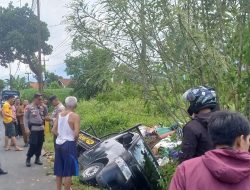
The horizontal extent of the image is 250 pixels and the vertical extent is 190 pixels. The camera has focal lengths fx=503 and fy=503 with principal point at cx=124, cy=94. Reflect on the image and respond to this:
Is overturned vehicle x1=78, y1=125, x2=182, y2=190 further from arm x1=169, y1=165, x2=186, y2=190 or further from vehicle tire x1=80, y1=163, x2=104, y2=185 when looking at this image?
arm x1=169, y1=165, x2=186, y2=190

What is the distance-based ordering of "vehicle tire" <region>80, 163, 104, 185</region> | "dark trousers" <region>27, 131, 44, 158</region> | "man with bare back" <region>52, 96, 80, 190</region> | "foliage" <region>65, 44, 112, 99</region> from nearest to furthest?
"foliage" <region>65, 44, 112, 99</region>, "vehicle tire" <region>80, 163, 104, 185</region>, "man with bare back" <region>52, 96, 80, 190</region>, "dark trousers" <region>27, 131, 44, 158</region>

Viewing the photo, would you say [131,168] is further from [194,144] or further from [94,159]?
[194,144]

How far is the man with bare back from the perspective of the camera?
7.45 m

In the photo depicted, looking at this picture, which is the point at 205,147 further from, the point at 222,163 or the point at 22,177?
the point at 22,177

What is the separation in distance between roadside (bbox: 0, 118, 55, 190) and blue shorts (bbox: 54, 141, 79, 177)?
127 cm

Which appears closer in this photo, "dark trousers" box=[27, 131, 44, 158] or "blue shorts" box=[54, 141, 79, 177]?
"blue shorts" box=[54, 141, 79, 177]

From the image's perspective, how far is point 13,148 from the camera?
47.4 feet

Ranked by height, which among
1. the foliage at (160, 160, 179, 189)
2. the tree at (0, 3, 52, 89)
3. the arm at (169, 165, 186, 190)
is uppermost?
the tree at (0, 3, 52, 89)

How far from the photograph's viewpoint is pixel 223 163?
2490 millimetres

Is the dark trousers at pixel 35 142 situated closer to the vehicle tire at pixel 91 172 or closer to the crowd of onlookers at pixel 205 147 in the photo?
the crowd of onlookers at pixel 205 147

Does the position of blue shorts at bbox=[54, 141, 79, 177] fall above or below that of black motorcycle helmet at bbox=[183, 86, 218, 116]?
below

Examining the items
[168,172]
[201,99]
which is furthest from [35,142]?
[201,99]

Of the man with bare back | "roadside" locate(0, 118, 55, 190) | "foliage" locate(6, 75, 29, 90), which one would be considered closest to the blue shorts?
the man with bare back

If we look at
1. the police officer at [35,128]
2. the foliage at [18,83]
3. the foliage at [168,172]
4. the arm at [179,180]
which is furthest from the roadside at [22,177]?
the foliage at [18,83]
